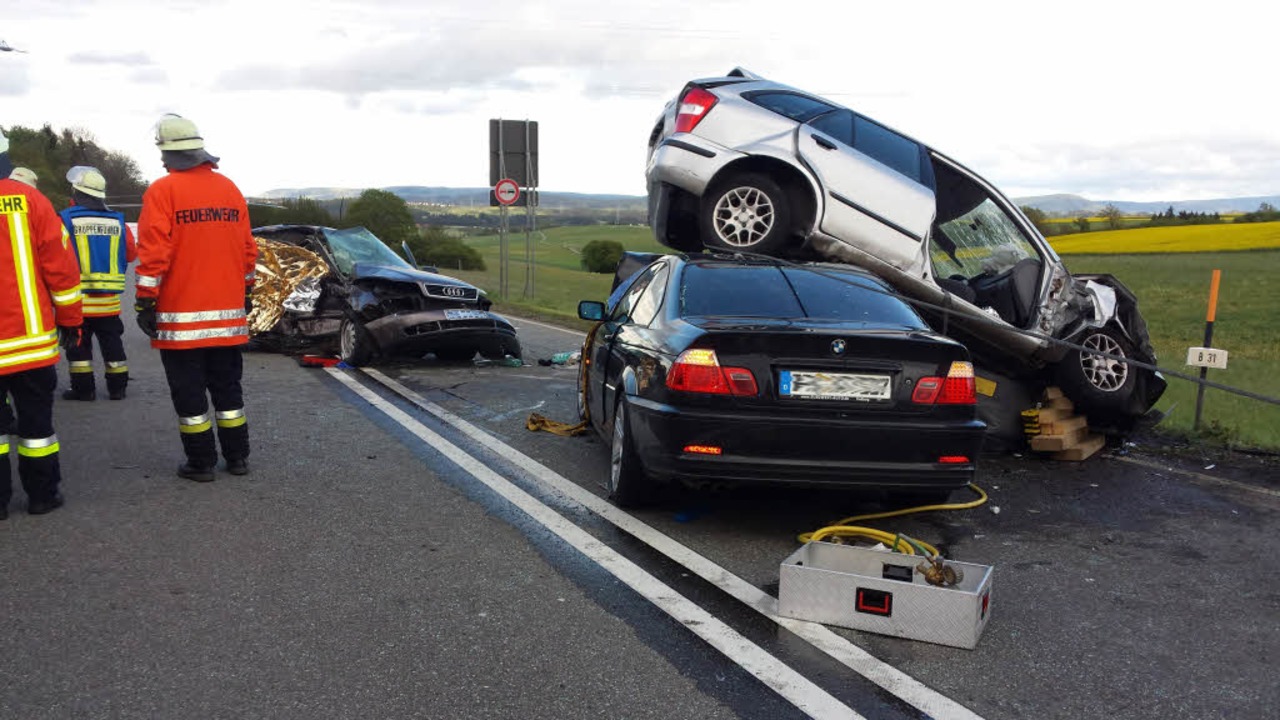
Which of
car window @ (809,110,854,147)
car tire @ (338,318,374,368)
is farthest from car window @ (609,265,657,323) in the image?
car tire @ (338,318,374,368)

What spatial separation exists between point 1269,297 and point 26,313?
25.7m

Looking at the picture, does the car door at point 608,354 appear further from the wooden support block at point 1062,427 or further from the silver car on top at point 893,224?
the wooden support block at point 1062,427

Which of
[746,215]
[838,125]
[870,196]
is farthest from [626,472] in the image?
[838,125]

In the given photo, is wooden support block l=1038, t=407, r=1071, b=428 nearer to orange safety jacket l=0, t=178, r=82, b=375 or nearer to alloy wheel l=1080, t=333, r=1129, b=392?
alloy wheel l=1080, t=333, r=1129, b=392

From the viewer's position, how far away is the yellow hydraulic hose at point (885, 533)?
4.67 metres

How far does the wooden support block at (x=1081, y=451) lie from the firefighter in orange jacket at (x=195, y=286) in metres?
5.25

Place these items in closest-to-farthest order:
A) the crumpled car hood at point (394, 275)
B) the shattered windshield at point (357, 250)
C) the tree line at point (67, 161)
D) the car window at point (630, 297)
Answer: the car window at point (630, 297) < the crumpled car hood at point (394, 275) < the shattered windshield at point (357, 250) < the tree line at point (67, 161)

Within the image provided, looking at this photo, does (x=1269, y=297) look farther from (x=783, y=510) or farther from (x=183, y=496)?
(x=183, y=496)

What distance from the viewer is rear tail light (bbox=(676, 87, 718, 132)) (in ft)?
27.6

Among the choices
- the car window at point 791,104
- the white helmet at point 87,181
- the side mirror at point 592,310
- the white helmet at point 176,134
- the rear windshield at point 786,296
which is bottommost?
the side mirror at point 592,310

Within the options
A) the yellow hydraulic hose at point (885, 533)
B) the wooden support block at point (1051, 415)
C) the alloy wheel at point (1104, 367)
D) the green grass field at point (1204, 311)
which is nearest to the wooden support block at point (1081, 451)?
the wooden support block at point (1051, 415)

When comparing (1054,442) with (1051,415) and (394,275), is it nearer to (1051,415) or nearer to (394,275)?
(1051,415)

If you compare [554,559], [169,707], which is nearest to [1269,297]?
[554,559]

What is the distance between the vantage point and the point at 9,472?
17.5ft
